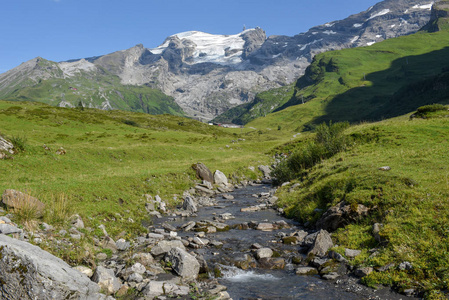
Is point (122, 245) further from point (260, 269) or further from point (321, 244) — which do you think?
point (321, 244)

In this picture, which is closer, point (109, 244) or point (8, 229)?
point (8, 229)

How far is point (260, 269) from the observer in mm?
16469

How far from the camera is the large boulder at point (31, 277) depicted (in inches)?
334

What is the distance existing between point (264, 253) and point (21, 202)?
14.8 meters

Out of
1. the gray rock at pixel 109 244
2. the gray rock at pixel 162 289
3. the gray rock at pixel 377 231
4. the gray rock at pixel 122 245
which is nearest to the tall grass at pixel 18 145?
the gray rock at pixel 109 244

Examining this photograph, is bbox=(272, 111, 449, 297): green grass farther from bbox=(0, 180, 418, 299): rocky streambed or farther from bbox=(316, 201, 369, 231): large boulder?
bbox=(0, 180, 418, 299): rocky streambed

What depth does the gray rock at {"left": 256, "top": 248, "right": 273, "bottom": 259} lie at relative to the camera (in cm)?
1753

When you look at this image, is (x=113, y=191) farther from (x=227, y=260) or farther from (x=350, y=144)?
(x=350, y=144)

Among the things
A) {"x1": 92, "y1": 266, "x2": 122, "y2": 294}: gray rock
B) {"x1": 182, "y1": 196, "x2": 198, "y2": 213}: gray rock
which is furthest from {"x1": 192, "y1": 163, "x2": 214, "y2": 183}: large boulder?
{"x1": 92, "y1": 266, "x2": 122, "y2": 294}: gray rock

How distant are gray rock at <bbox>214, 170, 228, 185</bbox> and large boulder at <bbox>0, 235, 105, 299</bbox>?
35.7 meters

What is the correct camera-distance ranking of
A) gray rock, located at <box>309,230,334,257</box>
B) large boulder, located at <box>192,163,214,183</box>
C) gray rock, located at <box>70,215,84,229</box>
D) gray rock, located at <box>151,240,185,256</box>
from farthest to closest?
large boulder, located at <box>192,163,214,183</box>, gray rock, located at <box>70,215,84,229</box>, gray rock, located at <box>309,230,334,257</box>, gray rock, located at <box>151,240,185,256</box>

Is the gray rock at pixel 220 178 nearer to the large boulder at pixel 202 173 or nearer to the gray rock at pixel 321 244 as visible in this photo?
the large boulder at pixel 202 173

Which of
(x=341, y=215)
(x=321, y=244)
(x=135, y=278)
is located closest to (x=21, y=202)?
(x=135, y=278)

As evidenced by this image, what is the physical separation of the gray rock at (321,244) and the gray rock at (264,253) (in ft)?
8.34
